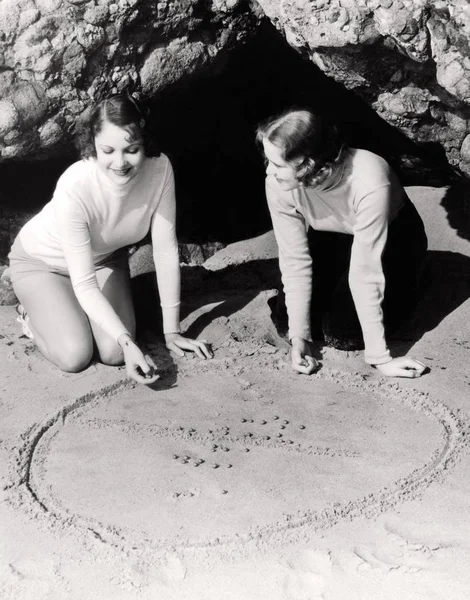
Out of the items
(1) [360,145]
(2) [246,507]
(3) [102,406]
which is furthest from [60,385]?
(1) [360,145]

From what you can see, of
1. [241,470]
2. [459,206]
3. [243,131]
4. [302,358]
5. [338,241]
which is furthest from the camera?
[243,131]

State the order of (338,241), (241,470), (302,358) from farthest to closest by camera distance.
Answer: (338,241) → (302,358) → (241,470)

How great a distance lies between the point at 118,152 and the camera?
9.30 ft

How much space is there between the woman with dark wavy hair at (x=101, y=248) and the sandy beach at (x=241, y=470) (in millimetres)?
135

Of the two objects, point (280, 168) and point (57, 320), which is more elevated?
point (280, 168)

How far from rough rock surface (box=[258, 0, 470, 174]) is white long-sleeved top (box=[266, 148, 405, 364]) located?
36cm

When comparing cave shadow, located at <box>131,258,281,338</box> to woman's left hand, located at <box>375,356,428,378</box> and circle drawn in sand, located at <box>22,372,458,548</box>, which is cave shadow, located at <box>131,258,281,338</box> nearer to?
circle drawn in sand, located at <box>22,372,458,548</box>

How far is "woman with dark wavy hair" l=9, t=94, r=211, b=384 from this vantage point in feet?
9.39

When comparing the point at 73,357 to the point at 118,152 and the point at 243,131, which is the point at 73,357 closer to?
the point at 118,152

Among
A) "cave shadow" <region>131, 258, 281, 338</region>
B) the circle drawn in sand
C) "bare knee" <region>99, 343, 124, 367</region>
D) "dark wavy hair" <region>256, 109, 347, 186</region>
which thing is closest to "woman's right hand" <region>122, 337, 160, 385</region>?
the circle drawn in sand

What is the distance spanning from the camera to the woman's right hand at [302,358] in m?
3.06

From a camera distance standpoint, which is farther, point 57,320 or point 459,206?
point 459,206

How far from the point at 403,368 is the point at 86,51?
190 cm

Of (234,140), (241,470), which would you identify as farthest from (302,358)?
(234,140)
